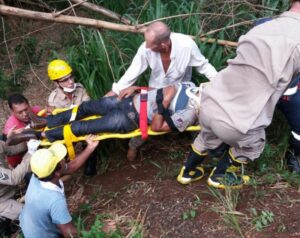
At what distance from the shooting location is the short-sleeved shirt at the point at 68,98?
427 centimetres

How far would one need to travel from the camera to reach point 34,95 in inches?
226

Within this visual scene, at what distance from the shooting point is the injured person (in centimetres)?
360

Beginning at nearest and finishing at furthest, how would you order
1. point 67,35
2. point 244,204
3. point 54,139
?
point 244,204
point 54,139
point 67,35

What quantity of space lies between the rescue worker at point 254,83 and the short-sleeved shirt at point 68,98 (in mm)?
1582

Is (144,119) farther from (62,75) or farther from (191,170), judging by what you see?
(62,75)

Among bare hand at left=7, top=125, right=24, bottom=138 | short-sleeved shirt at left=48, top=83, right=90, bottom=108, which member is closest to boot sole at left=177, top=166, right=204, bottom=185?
short-sleeved shirt at left=48, top=83, right=90, bottom=108

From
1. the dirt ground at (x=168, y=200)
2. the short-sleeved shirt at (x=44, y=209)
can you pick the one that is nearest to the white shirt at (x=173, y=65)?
the dirt ground at (x=168, y=200)

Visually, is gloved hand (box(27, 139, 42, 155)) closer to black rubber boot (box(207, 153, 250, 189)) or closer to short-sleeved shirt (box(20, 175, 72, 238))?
short-sleeved shirt (box(20, 175, 72, 238))

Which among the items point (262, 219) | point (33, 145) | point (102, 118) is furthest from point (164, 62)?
point (262, 219)

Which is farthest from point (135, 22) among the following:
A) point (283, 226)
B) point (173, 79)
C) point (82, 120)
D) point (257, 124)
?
point (283, 226)

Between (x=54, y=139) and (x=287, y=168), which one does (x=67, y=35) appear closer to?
(x=54, y=139)

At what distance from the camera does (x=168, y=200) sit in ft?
11.1

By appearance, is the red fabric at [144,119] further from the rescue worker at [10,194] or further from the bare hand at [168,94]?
the rescue worker at [10,194]

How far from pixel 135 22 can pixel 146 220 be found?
216 centimetres
